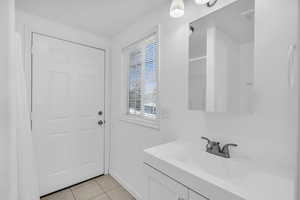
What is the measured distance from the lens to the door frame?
1794 mm

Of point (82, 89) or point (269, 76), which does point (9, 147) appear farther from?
point (269, 76)

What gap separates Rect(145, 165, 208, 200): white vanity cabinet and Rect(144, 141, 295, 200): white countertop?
0.03 meters

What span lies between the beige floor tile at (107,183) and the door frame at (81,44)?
0.14 meters

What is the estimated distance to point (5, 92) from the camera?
957 mm

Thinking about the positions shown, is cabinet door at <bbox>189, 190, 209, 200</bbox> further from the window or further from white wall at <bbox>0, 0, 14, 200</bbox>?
white wall at <bbox>0, 0, 14, 200</bbox>

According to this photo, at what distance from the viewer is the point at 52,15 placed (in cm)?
181

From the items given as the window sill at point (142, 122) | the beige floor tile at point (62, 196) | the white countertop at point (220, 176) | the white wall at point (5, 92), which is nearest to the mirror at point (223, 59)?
the white countertop at point (220, 176)

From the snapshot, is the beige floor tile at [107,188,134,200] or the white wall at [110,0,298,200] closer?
the white wall at [110,0,298,200]

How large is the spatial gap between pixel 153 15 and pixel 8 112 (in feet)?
5.22

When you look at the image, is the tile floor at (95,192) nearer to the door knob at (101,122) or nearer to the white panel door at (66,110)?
the white panel door at (66,110)

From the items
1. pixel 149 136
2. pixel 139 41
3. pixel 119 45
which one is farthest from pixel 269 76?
pixel 119 45

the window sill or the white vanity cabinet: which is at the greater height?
the window sill

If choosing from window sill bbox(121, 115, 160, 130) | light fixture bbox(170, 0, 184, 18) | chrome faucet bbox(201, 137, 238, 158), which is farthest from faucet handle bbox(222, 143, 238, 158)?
light fixture bbox(170, 0, 184, 18)

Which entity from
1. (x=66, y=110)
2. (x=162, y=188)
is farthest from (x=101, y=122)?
(x=162, y=188)
